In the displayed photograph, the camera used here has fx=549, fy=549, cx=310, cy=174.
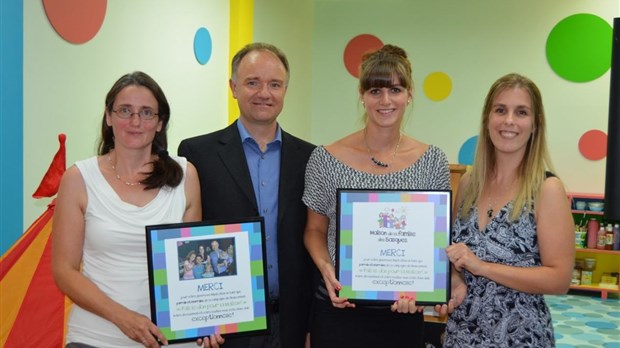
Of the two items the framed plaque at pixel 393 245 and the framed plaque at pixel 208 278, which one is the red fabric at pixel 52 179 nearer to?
the framed plaque at pixel 208 278

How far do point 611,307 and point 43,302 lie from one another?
20.1ft

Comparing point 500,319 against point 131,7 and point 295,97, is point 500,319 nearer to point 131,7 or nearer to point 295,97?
point 131,7

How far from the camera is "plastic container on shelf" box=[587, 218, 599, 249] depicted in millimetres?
6773

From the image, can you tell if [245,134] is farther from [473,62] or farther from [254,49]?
[473,62]

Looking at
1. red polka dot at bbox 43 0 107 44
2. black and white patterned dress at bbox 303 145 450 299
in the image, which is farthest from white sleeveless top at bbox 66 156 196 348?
red polka dot at bbox 43 0 107 44

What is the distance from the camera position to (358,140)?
2.22 metres

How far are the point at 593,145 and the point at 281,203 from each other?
6.01 metres

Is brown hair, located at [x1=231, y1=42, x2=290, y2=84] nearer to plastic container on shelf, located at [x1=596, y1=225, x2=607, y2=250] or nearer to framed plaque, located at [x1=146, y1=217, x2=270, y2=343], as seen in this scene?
framed plaque, located at [x1=146, y1=217, x2=270, y2=343]

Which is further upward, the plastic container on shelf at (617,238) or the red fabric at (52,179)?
the red fabric at (52,179)

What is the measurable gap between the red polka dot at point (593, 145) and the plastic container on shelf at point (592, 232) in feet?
2.67

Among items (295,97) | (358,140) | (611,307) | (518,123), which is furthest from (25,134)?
(611,307)

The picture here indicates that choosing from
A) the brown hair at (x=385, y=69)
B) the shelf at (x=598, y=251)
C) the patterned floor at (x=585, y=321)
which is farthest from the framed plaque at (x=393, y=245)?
the shelf at (x=598, y=251)

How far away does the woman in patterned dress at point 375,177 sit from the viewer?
6.82ft

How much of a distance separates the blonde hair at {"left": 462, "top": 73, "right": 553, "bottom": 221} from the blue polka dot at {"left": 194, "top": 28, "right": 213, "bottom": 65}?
340cm
